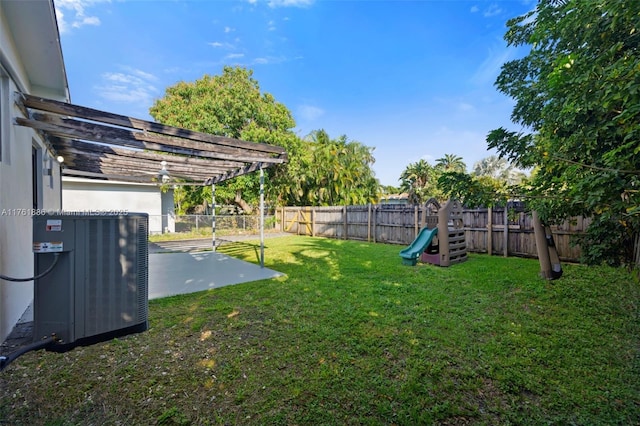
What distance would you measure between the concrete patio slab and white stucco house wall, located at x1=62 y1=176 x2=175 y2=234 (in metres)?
7.09

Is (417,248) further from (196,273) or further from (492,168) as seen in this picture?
(492,168)

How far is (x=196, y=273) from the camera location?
5801mm

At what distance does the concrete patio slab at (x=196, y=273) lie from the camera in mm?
4759

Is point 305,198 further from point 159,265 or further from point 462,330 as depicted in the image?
point 462,330

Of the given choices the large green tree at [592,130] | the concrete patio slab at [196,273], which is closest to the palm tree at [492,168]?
the large green tree at [592,130]

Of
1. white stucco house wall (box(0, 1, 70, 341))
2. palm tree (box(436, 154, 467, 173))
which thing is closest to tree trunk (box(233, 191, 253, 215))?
white stucco house wall (box(0, 1, 70, 341))

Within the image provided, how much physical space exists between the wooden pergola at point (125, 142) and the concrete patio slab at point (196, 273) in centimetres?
230

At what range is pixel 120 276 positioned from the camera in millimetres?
2414

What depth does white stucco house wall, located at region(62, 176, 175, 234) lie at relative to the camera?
12461mm

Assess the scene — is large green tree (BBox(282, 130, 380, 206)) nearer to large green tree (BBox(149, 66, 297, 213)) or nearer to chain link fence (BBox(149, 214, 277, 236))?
large green tree (BBox(149, 66, 297, 213))

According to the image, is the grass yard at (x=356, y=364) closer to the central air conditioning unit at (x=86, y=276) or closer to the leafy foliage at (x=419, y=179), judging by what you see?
the central air conditioning unit at (x=86, y=276)

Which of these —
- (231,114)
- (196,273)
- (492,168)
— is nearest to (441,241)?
(196,273)

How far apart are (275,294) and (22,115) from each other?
387cm

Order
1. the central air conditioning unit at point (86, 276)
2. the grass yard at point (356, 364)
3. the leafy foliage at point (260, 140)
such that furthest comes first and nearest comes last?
1. the leafy foliage at point (260, 140)
2. the central air conditioning unit at point (86, 276)
3. the grass yard at point (356, 364)
